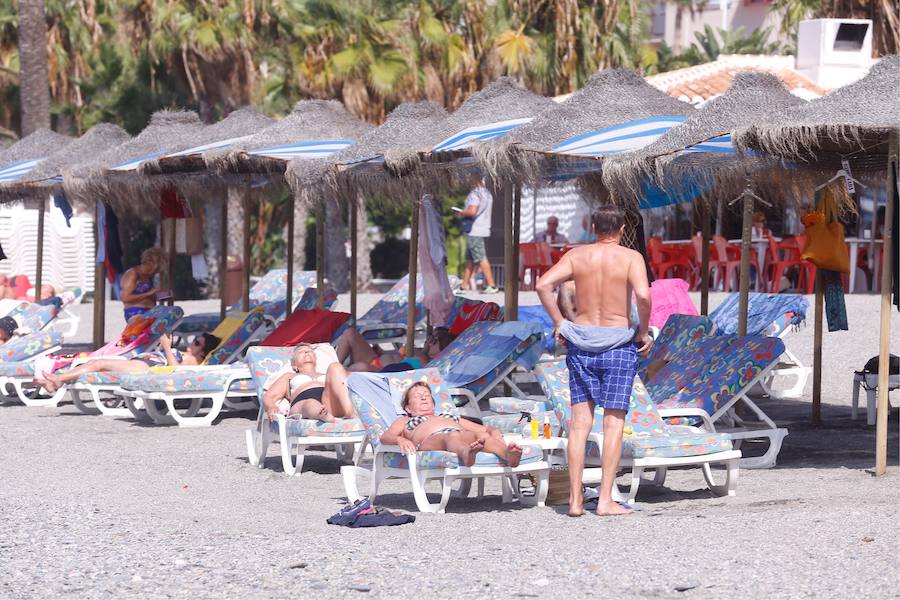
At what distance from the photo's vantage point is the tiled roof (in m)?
23.6

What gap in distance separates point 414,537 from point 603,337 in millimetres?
1389

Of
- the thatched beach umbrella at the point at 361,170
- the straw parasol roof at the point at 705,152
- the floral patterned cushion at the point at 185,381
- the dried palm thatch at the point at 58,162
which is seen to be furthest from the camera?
the dried palm thatch at the point at 58,162

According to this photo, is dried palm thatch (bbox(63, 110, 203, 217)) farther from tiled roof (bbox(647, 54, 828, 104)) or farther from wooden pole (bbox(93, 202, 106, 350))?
tiled roof (bbox(647, 54, 828, 104))

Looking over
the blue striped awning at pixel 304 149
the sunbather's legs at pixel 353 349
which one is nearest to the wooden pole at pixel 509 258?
the sunbather's legs at pixel 353 349

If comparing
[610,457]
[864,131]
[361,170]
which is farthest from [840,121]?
[361,170]

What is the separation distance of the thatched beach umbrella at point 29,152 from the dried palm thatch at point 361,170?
5.58 metres

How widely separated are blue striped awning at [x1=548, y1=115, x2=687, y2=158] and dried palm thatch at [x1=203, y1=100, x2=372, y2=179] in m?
3.49

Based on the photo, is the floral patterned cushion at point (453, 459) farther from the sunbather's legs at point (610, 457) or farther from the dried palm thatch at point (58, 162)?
the dried palm thatch at point (58, 162)

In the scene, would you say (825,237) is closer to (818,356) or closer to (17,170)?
(818,356)

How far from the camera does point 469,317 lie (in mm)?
13086

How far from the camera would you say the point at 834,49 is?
25875 mm

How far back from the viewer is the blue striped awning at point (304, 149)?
12688 millimetres

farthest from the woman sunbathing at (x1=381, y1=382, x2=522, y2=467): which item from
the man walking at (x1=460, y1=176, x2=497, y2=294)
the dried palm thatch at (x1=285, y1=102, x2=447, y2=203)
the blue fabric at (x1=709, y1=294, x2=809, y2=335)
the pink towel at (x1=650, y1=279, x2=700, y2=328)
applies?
the man walking at (x1=460, y1=176, x2=497, y2=294)

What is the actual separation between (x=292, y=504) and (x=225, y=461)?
184 centimetres
